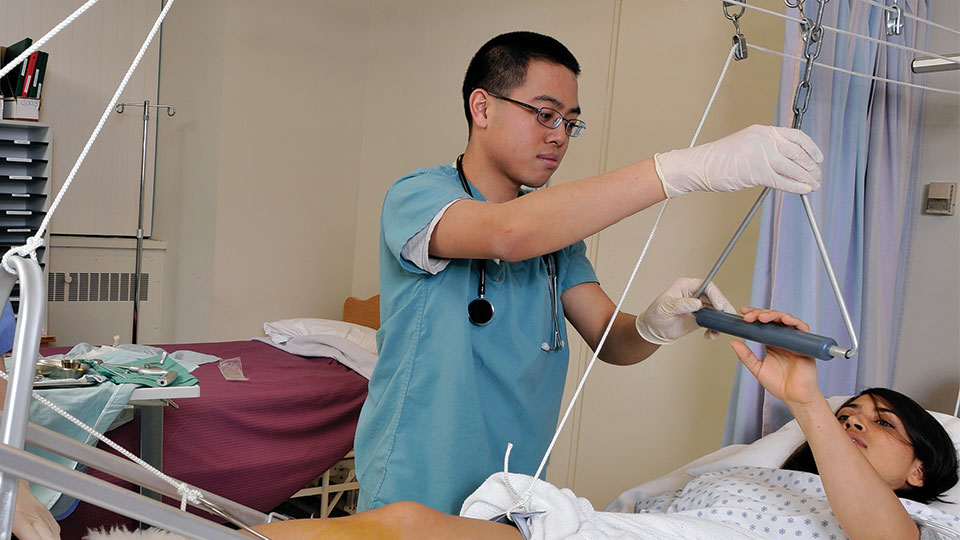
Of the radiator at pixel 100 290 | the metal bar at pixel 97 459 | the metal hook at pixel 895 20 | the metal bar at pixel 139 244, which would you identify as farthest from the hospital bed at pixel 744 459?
the radiator at pixel 100 290

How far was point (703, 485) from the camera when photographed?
160 cm

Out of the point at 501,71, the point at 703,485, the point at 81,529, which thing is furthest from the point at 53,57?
the point at 703,485

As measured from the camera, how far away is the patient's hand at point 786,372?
4.18 ft

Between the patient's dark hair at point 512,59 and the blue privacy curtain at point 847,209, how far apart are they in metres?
0.58

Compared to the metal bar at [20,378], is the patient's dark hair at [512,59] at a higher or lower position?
higher

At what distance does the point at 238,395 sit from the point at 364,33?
221 centimetres

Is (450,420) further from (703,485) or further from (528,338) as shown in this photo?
(703,485)

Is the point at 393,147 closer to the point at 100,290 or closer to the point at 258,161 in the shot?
the point at 258,161

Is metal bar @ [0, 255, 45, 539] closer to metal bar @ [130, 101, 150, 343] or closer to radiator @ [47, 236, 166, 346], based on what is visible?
metal bar @ [130, 101, 150, 343]

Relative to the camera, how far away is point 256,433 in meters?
2.65

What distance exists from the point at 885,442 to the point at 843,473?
1.19 feet

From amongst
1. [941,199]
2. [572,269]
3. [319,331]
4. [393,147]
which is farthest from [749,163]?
[393,147]

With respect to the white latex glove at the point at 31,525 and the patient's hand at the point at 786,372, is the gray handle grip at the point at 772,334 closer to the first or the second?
the patient's hand at the point at 786,372

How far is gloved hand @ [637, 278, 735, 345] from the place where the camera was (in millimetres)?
1426
